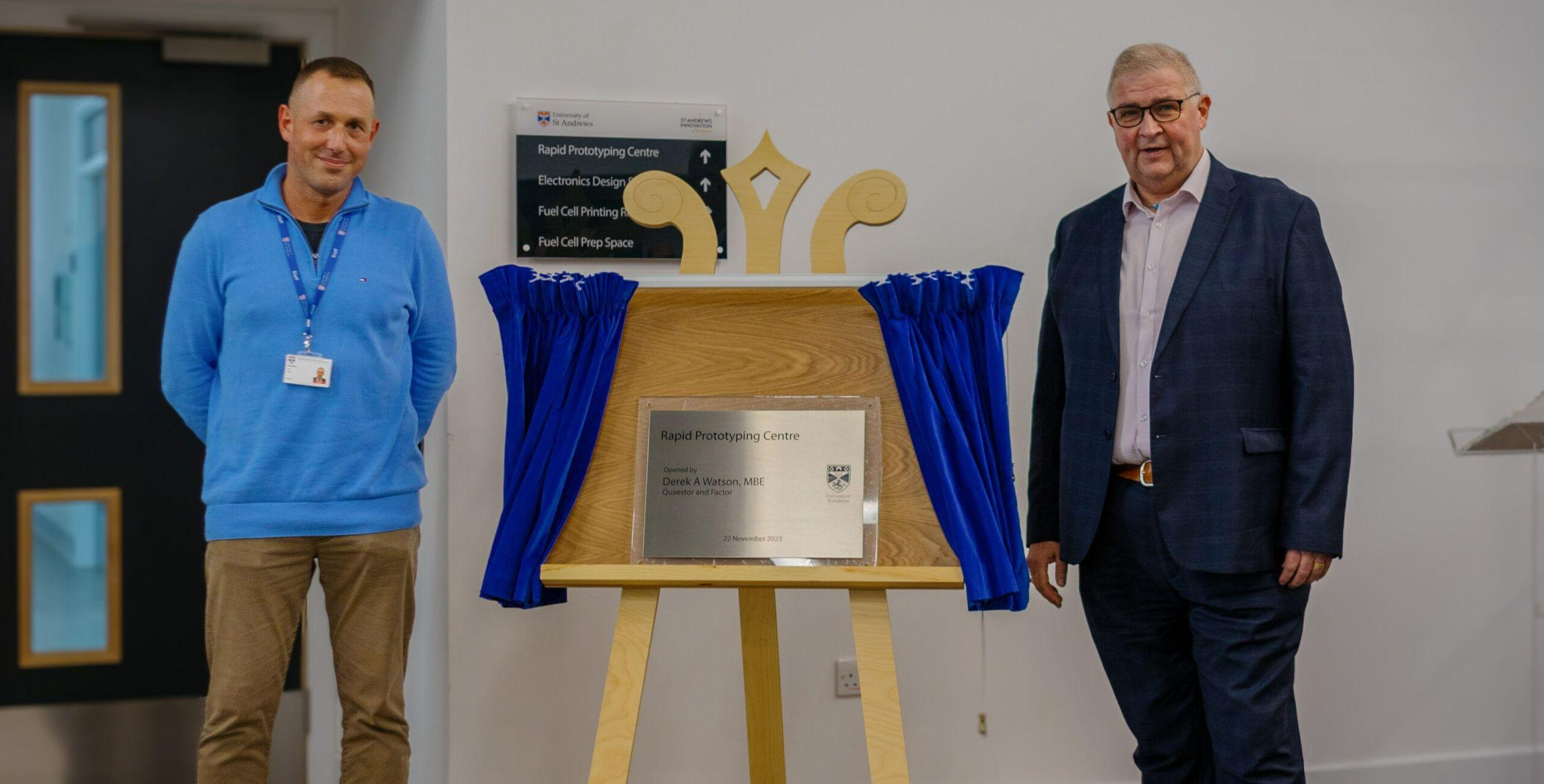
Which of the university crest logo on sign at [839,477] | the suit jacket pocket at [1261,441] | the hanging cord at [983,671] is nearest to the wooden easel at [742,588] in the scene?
the university crest logo on sign at [839,477]

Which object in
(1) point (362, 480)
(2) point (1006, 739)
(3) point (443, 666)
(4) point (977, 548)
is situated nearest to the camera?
(4) point (977, 548)

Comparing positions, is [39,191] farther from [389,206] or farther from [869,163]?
[869,163]

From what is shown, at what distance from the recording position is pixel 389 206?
1.96m

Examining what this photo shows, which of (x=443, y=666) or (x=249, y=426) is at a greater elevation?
(x=249, y=426)

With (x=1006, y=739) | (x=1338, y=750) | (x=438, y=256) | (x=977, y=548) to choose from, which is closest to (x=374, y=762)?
(x=438, y=256)

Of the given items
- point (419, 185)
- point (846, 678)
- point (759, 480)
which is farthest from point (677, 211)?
point (846, 678)

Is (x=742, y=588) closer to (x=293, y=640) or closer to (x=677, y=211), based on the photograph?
(x=677, y=211)

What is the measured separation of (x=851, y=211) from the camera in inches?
70.9

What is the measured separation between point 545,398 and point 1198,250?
1037mm

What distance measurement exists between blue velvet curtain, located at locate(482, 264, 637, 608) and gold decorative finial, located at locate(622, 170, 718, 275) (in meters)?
0.10

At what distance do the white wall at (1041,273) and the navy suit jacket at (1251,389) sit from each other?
818 millimetres

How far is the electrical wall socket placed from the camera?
260cm

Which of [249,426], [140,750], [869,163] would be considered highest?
[869,163]

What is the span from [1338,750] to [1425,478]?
68cm
